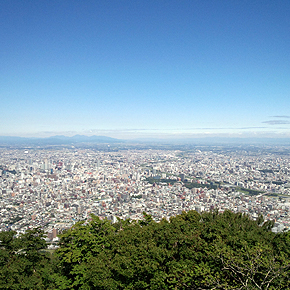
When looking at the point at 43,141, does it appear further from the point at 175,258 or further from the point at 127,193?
the point at 175,258

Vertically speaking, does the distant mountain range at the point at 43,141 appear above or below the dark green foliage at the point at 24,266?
above

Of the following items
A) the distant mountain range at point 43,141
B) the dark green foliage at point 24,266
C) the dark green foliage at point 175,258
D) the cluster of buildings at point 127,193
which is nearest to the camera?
the dark green foliage at point 175,258

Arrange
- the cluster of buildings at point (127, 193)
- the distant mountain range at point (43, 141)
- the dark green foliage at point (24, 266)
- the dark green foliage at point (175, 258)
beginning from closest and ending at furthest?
the dark green foliage at point (175, 258) < the dark green foliage at point (24, 266) < the cluster of buildings at point (127, 193) < the distant mountain range at point (43, 141)

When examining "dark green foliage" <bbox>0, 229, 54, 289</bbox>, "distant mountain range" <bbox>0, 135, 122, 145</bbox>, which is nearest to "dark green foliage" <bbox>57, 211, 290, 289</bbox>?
"dark green foliage" <bbox>0, 229, 54, 289</bbox>

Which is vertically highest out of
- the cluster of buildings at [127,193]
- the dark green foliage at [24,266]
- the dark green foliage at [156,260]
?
the dark green foliage at [156,260]

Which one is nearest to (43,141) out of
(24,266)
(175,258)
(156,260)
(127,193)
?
(127,193)

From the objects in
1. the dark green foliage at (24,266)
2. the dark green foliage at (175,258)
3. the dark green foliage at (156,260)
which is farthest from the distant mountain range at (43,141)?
the dark green foliage at (175,258)

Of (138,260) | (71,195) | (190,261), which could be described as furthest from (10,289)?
(71,195)

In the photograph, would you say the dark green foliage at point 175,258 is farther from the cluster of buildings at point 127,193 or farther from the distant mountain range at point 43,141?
the distant mountain range at point 43,141
